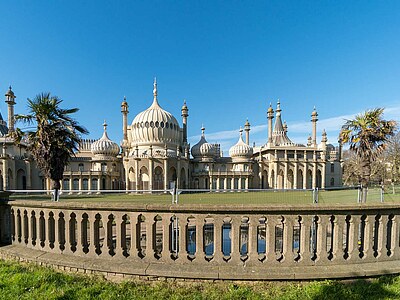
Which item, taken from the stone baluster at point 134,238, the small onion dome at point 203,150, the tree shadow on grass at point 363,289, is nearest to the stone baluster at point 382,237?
Answer: the tree shadow on grass at point 363,289

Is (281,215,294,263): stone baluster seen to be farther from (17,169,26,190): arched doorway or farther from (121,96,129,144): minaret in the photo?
(121,96,129,144): minaret

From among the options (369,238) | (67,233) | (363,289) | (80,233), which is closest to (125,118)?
(67,233)

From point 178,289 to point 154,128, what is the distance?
4304 centimetres

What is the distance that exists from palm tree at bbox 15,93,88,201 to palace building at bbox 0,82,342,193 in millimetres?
25793

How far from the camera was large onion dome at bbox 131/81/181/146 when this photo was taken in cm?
4484

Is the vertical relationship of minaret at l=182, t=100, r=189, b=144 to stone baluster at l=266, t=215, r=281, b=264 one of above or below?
above

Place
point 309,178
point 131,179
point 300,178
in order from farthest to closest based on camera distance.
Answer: point 309,178
point 300,178
point 131,179

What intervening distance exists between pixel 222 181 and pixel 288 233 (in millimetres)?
43571

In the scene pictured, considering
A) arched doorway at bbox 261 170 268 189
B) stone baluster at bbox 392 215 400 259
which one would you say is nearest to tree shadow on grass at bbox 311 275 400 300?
stone baluster at bbox 392 215 400 259

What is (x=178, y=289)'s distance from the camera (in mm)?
3680

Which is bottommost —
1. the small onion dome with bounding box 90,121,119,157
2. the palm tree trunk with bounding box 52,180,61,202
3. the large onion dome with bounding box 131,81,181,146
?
the palm tree trunk with bounding box 52,180,61,202

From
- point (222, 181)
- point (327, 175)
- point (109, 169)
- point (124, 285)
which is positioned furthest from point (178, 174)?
point (327, 175)

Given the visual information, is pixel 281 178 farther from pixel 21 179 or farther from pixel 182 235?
pixel 21 179

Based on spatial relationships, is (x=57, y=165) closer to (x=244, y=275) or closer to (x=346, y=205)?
(x=244, y=275)
